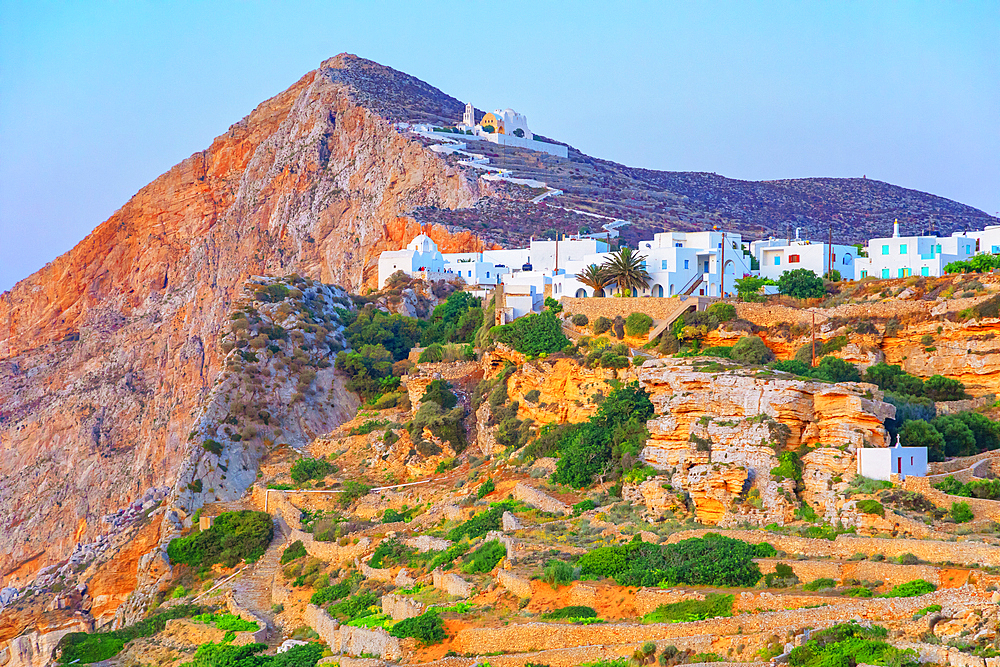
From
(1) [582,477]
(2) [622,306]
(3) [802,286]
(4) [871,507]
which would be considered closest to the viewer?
(4) [871,507]

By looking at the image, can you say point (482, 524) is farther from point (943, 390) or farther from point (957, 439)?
point (943, 390)

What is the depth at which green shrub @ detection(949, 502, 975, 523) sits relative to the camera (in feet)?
88.9

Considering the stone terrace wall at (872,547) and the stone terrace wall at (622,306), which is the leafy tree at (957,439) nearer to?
the stone terrace wall at (872,547)

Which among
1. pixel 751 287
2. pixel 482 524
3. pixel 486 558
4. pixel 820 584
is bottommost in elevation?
pixel 486 558

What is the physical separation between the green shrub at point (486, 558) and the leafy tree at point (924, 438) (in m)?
11.0

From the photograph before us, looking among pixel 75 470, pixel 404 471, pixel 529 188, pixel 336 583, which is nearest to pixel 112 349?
pixel 75 470

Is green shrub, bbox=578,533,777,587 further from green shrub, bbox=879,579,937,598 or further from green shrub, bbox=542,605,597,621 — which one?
green shrub, bbox=879,579,937,598

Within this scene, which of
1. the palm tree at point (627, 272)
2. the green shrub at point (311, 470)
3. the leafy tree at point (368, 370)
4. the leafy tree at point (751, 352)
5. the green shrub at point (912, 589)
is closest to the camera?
the green shrub at point (912, 589)

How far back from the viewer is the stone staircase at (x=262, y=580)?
1497 inches

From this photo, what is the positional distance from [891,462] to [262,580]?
21.8 meters

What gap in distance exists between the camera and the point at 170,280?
112 metres

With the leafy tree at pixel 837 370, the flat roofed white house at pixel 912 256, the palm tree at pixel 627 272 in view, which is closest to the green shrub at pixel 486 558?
the leafy tree at pixel 837 370

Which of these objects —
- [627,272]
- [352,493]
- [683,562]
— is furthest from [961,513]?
[627,272]

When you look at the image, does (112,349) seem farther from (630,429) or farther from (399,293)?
(630,429)
